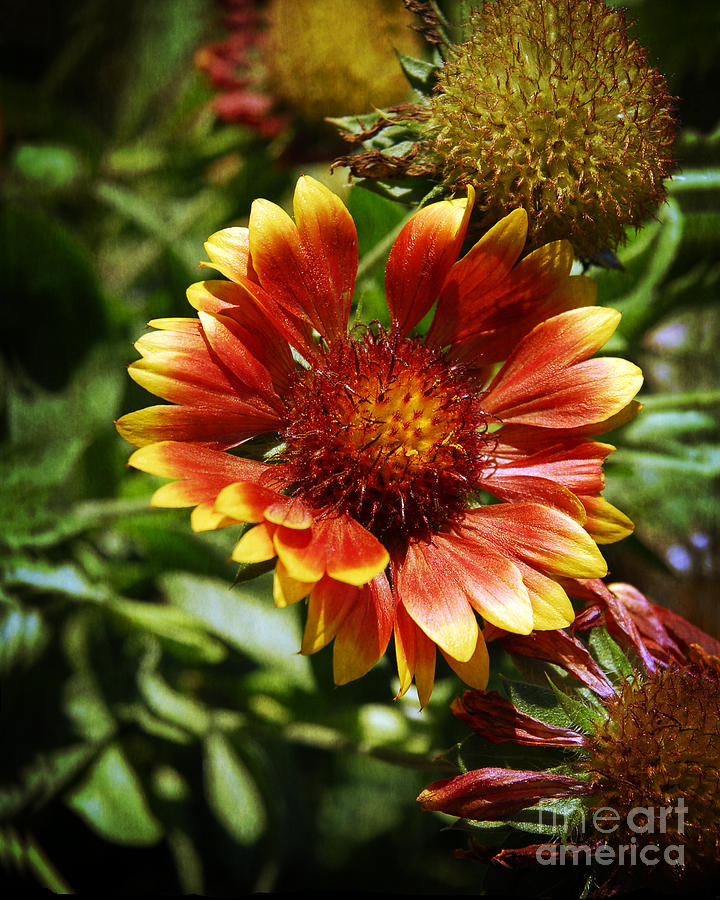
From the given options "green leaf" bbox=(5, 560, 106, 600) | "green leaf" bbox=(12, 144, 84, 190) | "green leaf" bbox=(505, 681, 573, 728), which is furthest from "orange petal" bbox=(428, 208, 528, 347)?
"green leaf" bbox=(12, 144, 84, 190)

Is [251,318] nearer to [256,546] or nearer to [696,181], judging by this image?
[256,546]

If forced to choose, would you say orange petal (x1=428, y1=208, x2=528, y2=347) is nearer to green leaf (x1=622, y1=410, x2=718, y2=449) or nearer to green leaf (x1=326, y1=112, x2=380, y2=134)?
green leaf (x1=326, y1=112, x2=380, y2=134)

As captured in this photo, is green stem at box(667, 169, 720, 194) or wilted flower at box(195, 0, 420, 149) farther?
wilted flower at box(195, 0, 420, 149)

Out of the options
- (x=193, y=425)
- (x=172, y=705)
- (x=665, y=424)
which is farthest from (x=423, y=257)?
(x=172, y=705)

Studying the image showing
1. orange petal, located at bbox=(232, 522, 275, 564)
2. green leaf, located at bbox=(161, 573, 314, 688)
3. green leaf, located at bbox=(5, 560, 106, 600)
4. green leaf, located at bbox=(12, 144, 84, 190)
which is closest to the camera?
orange petal, located at bbox=(232, 522, 275, 564)

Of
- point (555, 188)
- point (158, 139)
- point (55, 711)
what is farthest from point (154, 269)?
point (555, 188)

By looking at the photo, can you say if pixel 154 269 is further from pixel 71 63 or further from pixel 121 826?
pixel 121 826

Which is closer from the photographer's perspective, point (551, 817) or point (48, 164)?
point (551, 817)
